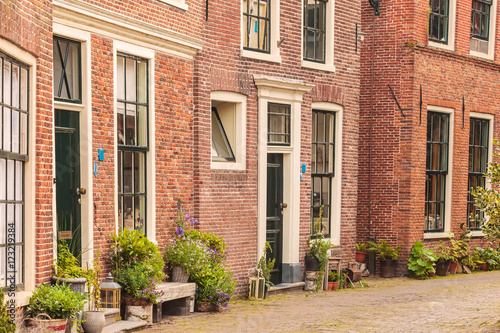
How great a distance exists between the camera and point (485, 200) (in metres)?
11.0

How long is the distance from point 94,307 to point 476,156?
12.5 m

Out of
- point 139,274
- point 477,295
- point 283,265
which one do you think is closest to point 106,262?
point 139,274

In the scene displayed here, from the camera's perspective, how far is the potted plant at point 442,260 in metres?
17.7

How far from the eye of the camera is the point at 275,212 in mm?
14445

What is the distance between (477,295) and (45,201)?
27.9ft

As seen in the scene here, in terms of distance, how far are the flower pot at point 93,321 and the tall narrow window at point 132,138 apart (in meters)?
2.14

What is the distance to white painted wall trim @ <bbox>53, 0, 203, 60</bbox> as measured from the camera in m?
9.62

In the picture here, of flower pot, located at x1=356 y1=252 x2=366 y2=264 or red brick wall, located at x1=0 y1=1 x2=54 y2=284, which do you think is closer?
red brick wall, located at x1=0 y1=1 x2=54 y2=284

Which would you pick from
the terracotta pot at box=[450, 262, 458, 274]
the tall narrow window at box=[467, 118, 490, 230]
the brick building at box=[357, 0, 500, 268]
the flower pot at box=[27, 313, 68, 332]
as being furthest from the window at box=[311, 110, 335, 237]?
the flower pot at box=[27, 313, 68, 332]

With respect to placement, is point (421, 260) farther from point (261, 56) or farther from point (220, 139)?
point (261, 56)

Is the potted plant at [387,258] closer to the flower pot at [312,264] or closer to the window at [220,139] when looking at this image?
the flower pot at [312,264]

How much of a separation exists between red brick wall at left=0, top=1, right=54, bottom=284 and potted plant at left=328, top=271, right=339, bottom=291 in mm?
7474

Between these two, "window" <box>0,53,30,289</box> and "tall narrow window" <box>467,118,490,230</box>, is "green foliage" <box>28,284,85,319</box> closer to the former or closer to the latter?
"window" <box>0,53,30,289</box>

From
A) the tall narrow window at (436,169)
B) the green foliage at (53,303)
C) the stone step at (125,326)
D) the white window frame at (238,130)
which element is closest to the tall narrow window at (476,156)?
the tall narrow window at (436,169)
